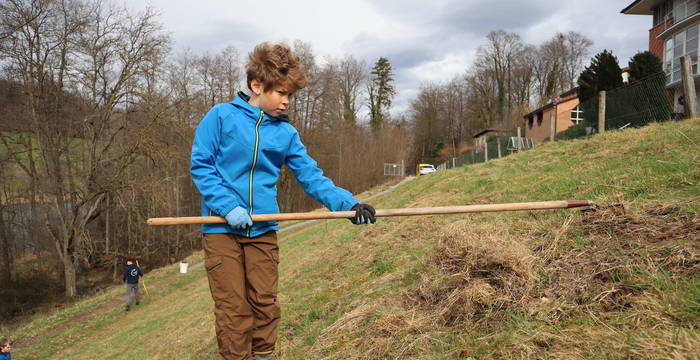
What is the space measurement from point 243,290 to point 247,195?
2.20 ft

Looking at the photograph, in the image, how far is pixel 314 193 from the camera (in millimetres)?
3279

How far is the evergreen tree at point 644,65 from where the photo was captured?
23494 mm

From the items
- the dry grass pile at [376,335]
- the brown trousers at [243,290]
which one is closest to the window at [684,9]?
the dry grass pile at [376,335]

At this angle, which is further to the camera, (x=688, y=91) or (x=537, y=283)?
(x=688, y=91)


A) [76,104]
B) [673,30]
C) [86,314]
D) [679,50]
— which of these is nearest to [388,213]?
[86,314]

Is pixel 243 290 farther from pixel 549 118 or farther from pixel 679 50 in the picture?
pixel 549 118

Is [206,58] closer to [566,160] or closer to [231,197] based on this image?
[566,160]

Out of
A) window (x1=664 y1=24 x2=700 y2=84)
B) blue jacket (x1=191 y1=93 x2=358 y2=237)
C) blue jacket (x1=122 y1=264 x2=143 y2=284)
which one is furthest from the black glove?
window (x1=664 y1=24 x2=700 y2=84)

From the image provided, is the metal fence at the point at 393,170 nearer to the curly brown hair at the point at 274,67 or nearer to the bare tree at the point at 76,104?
the bare tree at the point at 76,104

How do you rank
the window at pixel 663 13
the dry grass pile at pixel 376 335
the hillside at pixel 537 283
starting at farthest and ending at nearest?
the window at pixel 663 13 → the dry grass pile at pixel 376 335 → the hillside at pixel 537 283

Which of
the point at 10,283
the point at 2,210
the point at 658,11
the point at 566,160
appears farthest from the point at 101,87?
the point at 658,11

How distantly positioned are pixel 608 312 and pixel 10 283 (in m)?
31.5

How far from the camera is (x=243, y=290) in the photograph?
293cm

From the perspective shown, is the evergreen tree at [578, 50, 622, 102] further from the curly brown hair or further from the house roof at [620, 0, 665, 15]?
the curly brown hair
